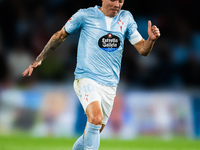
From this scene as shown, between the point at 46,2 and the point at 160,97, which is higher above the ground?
the point at 46,2

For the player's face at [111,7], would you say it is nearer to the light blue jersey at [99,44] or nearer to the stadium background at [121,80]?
the light blue jersey at [99,44]

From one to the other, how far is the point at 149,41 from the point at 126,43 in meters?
7.06

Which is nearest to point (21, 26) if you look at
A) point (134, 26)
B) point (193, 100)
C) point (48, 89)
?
point (48, 89)

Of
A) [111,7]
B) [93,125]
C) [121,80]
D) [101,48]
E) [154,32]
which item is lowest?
[93,125]

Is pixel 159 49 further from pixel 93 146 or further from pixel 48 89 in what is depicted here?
pixel 93 146

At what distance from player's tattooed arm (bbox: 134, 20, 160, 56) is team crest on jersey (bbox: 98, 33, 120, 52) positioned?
1.21 feet

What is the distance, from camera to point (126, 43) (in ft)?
42.2

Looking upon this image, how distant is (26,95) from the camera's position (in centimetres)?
1143

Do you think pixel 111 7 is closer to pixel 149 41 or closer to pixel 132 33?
pixel 132 33

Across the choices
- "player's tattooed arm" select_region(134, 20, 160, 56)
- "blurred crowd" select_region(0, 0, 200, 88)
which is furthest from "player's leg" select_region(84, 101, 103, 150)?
"blurred crowd" select_region(0, 0, 200, 88)

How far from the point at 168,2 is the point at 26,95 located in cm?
550

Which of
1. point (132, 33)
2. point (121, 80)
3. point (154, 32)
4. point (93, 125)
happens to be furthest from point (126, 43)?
point (93, 125)

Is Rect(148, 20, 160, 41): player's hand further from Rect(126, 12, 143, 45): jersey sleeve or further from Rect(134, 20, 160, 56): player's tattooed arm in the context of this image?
Rect(126, 12, 143, 45): jersey sleeve

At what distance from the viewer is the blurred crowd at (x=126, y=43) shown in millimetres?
12133
